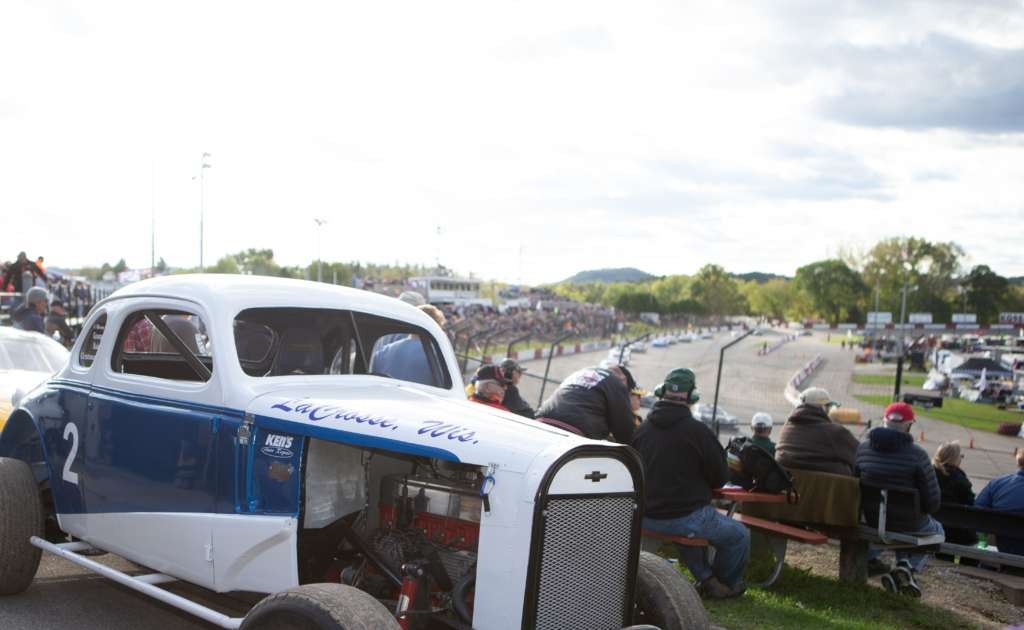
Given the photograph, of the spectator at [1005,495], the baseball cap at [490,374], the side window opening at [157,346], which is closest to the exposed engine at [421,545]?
the side window opening at [157,346]

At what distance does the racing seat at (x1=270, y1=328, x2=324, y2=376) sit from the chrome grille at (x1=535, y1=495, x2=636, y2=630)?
2.00 metres

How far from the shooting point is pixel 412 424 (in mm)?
4371

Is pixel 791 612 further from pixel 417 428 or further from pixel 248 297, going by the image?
pixel 248 297

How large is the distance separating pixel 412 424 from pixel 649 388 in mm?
20442

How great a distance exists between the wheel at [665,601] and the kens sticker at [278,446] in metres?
1.82

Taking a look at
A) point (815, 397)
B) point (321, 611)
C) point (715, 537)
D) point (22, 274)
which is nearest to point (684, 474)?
point (715, 537)

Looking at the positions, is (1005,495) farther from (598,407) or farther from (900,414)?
(598,407)

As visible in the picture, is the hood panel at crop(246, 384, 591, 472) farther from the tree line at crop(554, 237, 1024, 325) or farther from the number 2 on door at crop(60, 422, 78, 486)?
the tree line at crop(554, 237, 1024, 325)

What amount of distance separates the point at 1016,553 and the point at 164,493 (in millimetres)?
6865

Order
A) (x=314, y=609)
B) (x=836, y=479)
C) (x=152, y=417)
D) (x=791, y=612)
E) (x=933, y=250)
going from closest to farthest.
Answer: (x=314, y=609) < (x=152, y=417) < (x=791, y=612) < (x=836, y=479) < (x=933, y=250)

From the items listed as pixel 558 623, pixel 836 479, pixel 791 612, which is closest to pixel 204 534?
pixel 558 623

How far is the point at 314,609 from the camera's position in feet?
Answer: 12.5

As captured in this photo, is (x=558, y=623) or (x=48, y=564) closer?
(x=558, y=623)

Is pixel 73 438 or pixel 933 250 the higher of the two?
pixel 933 250
